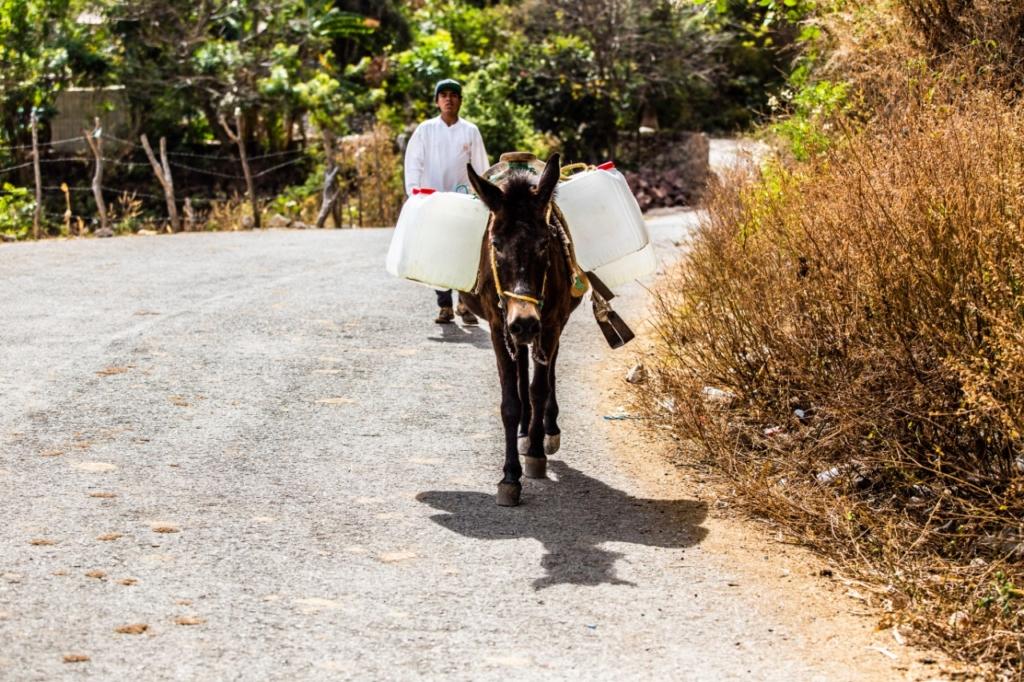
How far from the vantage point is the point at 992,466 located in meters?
6.33

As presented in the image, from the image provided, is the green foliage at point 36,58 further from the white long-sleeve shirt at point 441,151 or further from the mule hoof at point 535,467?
the mule hoof at point 535,467

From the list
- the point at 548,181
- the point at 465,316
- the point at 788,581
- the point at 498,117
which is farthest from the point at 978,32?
the point at 498,117

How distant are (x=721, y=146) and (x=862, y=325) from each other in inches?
1103

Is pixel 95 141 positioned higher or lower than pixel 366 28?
lower

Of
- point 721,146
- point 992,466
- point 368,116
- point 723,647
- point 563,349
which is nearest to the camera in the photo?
point 723,647

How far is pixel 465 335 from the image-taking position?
11.6 metres

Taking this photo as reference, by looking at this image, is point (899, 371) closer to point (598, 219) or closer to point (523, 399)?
point (598, 219)

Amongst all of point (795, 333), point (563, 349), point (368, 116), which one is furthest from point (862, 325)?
point (368, 116)

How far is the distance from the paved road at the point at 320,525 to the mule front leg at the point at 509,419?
0.12m

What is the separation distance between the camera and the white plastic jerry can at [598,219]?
773 centimetres

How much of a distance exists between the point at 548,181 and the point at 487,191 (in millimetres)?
338

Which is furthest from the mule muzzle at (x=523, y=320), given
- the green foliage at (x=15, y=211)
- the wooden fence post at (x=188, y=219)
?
the wooden fence post at (x=188, y=219)

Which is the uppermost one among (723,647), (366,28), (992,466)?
(366,28)

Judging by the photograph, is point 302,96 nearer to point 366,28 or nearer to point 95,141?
point 366,28
